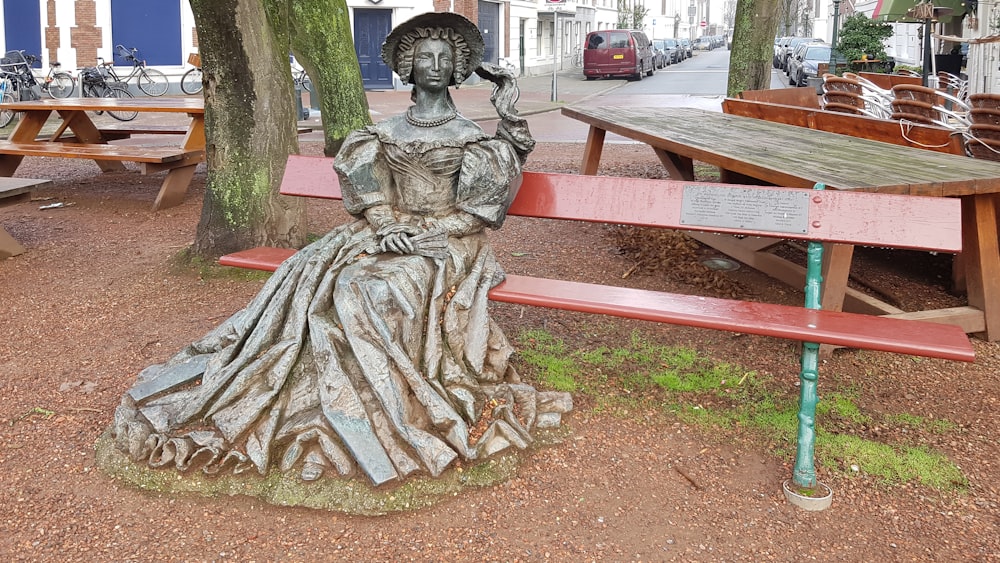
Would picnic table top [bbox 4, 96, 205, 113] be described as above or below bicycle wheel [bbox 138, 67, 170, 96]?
below

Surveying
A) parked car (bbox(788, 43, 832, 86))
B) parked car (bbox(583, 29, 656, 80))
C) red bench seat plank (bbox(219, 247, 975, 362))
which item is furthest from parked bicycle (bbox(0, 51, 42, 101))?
parked car (bbox(788, 43, 832, 86))

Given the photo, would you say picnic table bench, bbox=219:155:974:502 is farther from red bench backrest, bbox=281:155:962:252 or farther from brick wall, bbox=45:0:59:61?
brick wall, bbox=45:0:59:61

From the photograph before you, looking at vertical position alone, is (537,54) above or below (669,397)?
above

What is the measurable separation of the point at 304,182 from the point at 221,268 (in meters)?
1.75

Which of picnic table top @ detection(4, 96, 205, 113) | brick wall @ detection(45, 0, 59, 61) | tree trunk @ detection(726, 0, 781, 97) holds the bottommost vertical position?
picnic table top @ detection(4, 96, 205, 113)

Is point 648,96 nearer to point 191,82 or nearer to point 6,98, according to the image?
point 191,82

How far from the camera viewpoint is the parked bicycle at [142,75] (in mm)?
21406

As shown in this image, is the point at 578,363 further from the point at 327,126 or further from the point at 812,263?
the point at 327,126

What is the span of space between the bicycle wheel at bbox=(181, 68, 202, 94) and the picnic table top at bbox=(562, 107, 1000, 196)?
55.0ft

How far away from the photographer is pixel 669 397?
13.4 ft

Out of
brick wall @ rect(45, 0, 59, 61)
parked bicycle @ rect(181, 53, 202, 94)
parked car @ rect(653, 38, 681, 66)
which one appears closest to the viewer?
brick wall @ rect(45, 0, 59, 61)

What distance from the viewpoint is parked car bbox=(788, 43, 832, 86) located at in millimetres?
23594

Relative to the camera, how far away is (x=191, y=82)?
22188 mm

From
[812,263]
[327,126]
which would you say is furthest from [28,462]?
[327,126]
